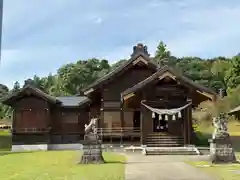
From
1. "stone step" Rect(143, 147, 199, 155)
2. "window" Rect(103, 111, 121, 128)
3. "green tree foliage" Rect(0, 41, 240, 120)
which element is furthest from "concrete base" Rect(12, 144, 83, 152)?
"green tree foliage" Rect(0, 41, 240, 120)

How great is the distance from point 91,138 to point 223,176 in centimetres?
588

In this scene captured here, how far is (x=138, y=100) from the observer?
2283cm

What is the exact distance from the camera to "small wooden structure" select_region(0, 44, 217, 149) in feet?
70.4

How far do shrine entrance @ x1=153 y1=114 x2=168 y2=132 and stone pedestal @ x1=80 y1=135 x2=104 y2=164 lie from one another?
859 centimetres

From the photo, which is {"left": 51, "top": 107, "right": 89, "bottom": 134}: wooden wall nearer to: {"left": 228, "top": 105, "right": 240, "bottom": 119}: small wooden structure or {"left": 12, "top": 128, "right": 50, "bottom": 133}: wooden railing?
{"left": 12, "top": 128, "right": 50, "bottom": 133}: wooden railing

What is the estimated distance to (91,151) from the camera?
13.9m

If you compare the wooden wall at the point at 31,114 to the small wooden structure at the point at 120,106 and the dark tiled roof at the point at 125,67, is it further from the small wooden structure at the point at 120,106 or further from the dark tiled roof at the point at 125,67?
the dark tiled roof at the point at 125,67

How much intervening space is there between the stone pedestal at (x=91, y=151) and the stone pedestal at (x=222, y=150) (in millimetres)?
4757

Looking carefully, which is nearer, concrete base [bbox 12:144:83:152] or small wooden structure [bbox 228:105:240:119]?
concrete base [bbox 12:144:83:152]

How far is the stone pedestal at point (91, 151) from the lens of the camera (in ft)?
45.3

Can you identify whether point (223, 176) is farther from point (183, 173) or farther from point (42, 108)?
point (42, 108)

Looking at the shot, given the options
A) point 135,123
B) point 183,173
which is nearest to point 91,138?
point 183,173

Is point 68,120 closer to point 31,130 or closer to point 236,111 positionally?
point 31,130

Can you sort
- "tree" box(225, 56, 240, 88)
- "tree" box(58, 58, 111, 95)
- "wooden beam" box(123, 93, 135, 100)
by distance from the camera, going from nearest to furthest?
1. "wooden beam" box(123, 93, 135, 100)
2. "tree" box(225, 56, 240, 88)
3. "tree" box(58, 58, 111, 95)
